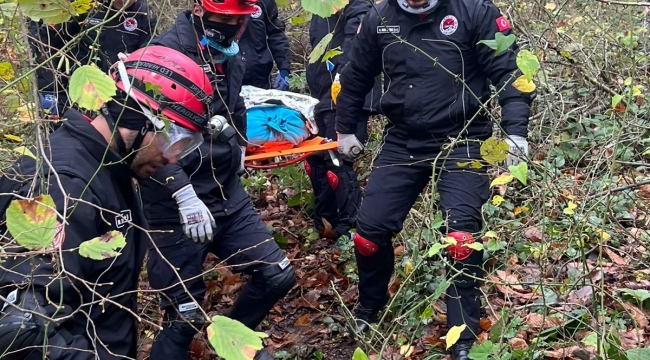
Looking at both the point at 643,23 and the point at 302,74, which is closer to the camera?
the point at 643,23

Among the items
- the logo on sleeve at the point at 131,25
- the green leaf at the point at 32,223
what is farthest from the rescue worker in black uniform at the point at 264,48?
the green leaf at the point at 32,223

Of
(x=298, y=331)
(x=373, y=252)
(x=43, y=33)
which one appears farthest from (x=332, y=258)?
(x=43, y=33)

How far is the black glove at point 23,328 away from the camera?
2.18m

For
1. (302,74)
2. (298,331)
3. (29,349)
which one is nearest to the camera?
(29,349)

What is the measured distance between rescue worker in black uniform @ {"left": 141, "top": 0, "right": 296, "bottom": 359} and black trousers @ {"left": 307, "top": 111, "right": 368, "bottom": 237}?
1.83 meters

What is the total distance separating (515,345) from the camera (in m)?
3.80

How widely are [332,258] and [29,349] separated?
3632 millimetres

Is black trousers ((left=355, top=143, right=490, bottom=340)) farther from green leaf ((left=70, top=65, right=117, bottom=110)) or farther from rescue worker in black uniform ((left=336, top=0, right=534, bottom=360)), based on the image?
green leaf ((left=70, top=65, right=117, bottom=110))

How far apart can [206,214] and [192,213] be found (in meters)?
0.08

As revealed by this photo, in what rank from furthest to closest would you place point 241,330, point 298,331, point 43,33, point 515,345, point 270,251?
1. point 43,33
2. point 298,331
3. point 270,251
4. point 515,345
5. point 241,330

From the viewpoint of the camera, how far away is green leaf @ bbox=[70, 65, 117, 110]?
1956 mm

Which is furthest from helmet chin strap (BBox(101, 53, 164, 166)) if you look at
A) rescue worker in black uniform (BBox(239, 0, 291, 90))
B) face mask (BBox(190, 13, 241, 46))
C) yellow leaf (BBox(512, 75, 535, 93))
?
rescue worker in black uniform (BBox(239, 0, 291, 90))

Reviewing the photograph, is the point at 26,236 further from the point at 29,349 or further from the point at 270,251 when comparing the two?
the point at 270,251

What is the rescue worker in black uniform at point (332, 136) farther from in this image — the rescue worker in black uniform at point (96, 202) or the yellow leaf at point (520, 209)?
the rescue worker in black uniform at point (96, 202)
